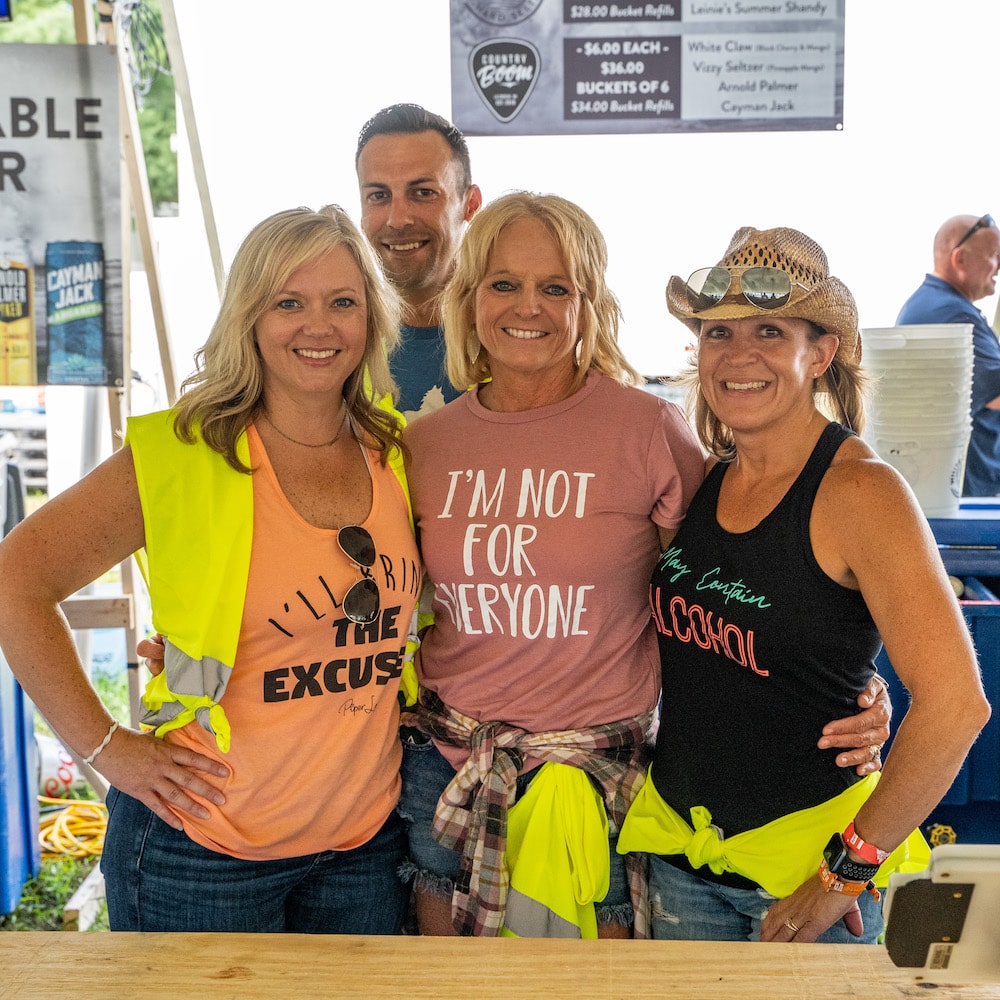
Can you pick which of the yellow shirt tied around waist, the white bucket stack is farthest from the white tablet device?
the white bucket stack

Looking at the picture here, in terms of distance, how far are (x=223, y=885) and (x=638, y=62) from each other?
3108mm

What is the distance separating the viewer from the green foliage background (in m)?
6.98

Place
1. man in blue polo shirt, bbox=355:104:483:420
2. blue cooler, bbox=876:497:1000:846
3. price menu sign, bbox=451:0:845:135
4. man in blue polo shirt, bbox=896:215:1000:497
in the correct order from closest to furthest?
blue cooler, bbox=876:497:1000:846 → man in blue polo shirt, bbox=355:104:483:420 → price menu sign, bbox=451:0:845:135 → man in blue polo shirt, bbox=896:215:1000:497

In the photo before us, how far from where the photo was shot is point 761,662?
1.55 meters

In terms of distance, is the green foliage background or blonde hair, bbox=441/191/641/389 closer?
blonde hair, bbox=441/191/641/389

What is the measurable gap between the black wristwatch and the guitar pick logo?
294 centimetres

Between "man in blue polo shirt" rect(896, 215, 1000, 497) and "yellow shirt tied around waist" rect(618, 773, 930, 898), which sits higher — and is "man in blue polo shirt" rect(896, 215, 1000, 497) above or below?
above

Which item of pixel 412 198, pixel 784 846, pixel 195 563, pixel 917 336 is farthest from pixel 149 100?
pixel 784 846

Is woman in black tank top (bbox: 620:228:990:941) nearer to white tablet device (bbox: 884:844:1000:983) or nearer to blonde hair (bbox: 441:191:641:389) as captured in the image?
blonde hair (bbox: 441:191:641:389)

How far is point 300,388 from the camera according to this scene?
1741mm

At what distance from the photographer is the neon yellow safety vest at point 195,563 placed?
158 cm

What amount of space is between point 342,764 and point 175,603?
36cm

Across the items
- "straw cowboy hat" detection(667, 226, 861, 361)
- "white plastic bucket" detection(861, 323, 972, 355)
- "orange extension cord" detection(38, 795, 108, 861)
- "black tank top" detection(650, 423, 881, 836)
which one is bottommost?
Answer: "orange extension cord" detection(38, 795, 108, 861)

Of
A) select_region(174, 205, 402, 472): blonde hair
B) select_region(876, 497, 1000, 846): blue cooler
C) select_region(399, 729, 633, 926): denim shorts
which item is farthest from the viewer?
select_region(876, 497, 1000, 846): blue cooler
